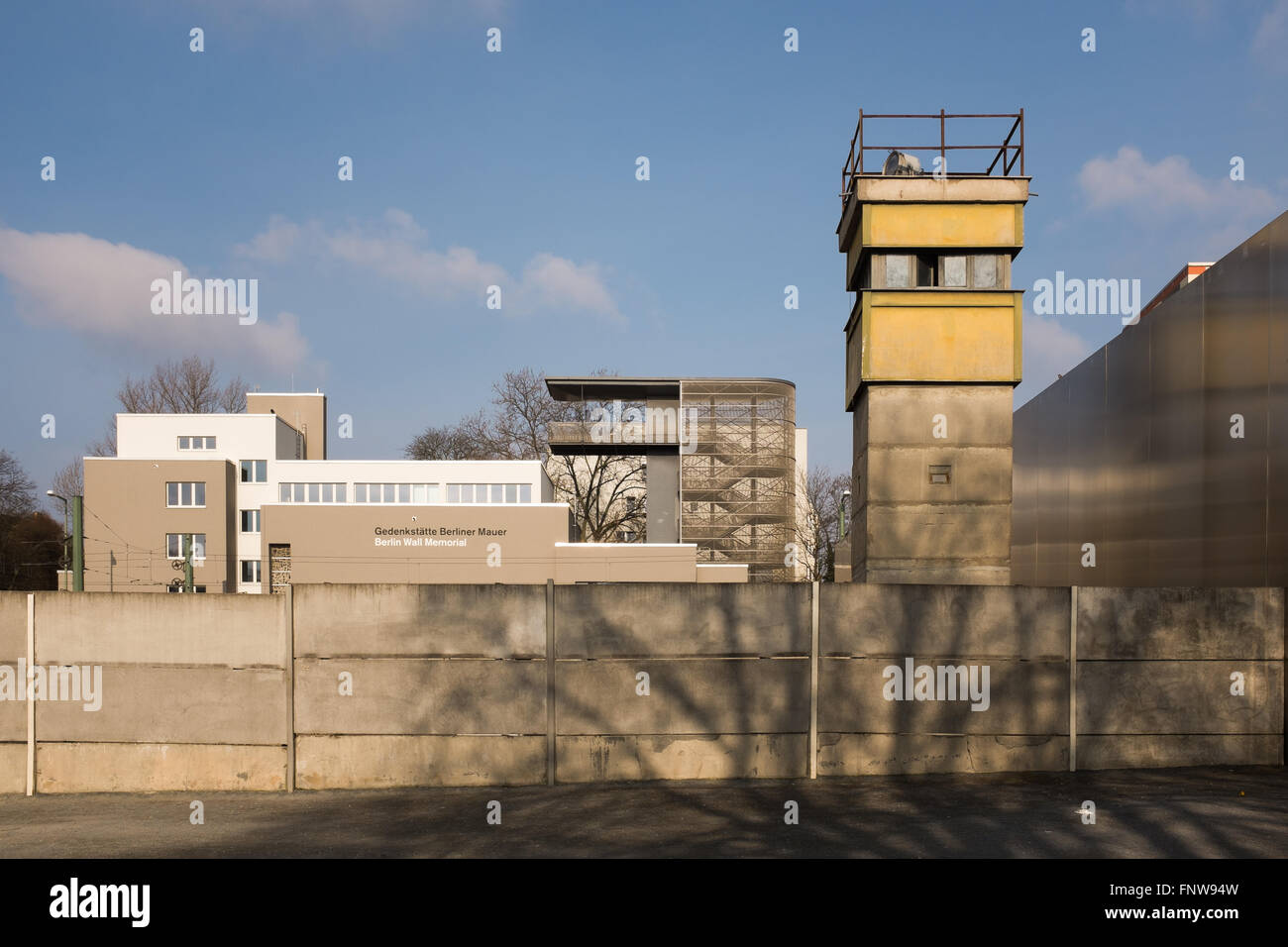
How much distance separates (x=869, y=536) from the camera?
1862cm

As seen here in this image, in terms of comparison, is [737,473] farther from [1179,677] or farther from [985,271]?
[1179,677]

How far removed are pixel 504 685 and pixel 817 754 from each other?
354 centimetres

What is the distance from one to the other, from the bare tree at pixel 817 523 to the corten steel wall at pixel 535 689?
1985 inches

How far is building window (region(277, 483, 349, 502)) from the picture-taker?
66500 millimetres

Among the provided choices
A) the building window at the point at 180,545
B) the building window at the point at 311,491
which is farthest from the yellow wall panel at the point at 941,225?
the building window at the point at 180,545

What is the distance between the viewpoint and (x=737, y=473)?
201 ft

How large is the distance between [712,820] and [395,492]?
60036 millimetres

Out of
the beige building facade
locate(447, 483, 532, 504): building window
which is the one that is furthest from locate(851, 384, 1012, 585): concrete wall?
locate(447, 483, 532, 504): building window

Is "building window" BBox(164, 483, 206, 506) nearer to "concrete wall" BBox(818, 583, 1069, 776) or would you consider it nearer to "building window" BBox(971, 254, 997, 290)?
"building window" BBox(971, 254, 997, 290)

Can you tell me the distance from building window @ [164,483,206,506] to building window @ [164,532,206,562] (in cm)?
195

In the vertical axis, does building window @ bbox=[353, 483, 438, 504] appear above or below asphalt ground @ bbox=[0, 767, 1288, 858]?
above

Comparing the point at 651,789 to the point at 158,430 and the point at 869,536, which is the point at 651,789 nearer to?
the point at 869,536

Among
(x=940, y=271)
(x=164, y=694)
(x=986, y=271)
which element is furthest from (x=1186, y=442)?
(x=164, y=694)

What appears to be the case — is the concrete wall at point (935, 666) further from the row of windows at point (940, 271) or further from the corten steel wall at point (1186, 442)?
→ the row of windows at point (940, 271)
